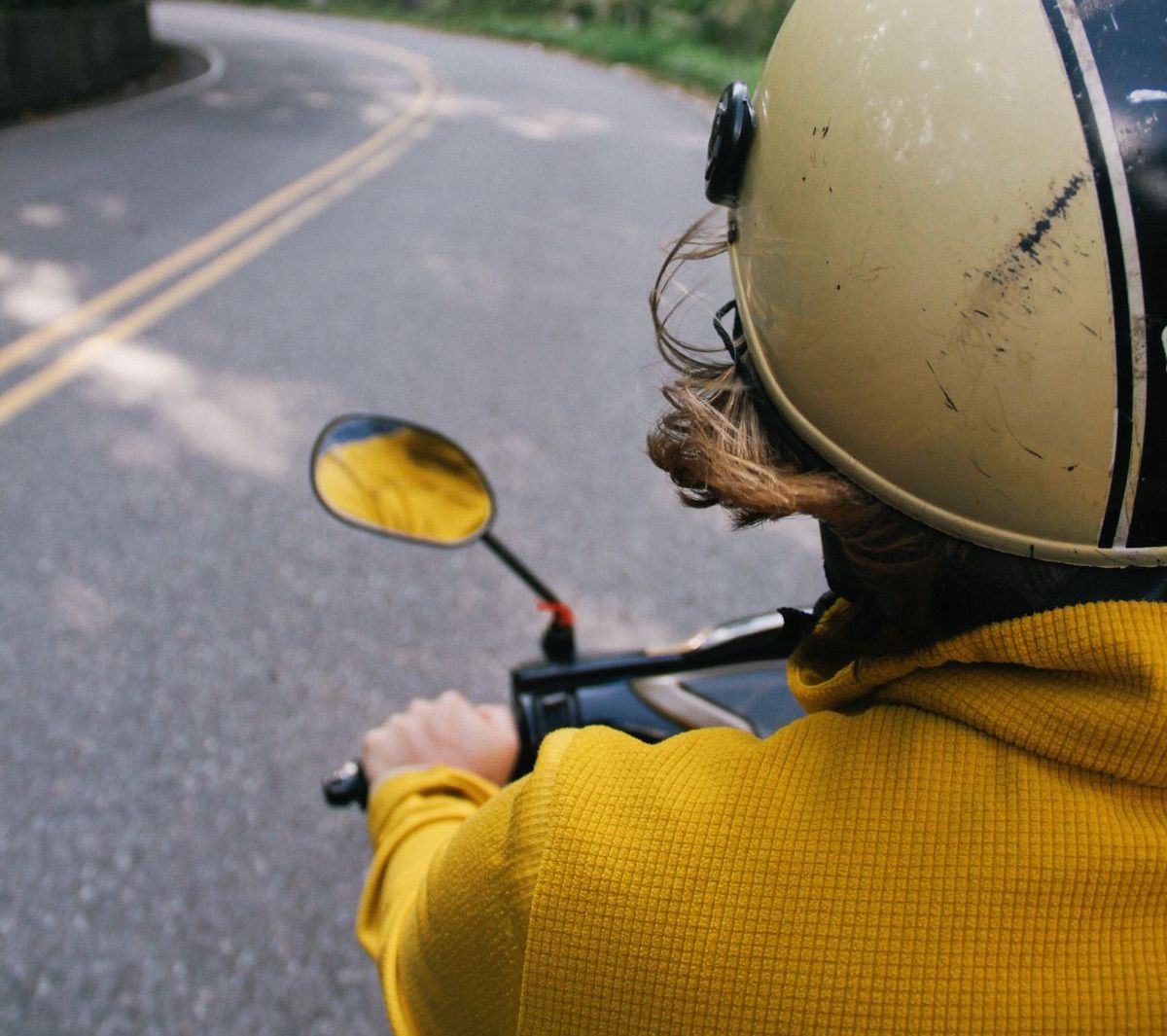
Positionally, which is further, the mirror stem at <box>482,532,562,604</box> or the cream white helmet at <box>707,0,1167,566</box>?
the mirror stem at <box>482,532,562,604</box>

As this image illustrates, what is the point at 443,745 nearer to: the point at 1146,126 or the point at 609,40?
the point at 1146,126

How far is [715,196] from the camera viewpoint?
1126mm

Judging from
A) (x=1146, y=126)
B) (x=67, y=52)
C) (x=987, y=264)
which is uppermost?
(x=1146, y=126)

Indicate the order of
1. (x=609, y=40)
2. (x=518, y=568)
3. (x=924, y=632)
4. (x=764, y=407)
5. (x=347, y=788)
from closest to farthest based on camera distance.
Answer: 1. (x=924, y=632)
2. (x=764, y=407)
3. (x=347, y=788)
4. (x=518, y=568)
5. (x=609, y=40)

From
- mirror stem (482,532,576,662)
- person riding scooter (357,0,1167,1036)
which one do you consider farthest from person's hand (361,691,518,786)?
person riding scooter (357,0,1167,1036)

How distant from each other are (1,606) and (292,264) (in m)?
3.71

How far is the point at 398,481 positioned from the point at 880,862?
0.97m

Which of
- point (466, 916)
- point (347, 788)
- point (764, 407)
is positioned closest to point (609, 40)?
point (347, 788)

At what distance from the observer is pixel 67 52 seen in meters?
11.4

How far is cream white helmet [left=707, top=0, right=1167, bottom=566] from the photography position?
81 centimetres

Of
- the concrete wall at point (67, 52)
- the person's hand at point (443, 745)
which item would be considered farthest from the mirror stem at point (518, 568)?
the concrete wall at point (67, 52)

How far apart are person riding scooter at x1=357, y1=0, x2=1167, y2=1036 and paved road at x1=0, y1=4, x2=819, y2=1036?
1.34 ft

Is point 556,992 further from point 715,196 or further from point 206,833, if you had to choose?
point 206,833

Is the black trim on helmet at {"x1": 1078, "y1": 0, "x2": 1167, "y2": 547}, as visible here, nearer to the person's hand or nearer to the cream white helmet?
the cream white helmet
